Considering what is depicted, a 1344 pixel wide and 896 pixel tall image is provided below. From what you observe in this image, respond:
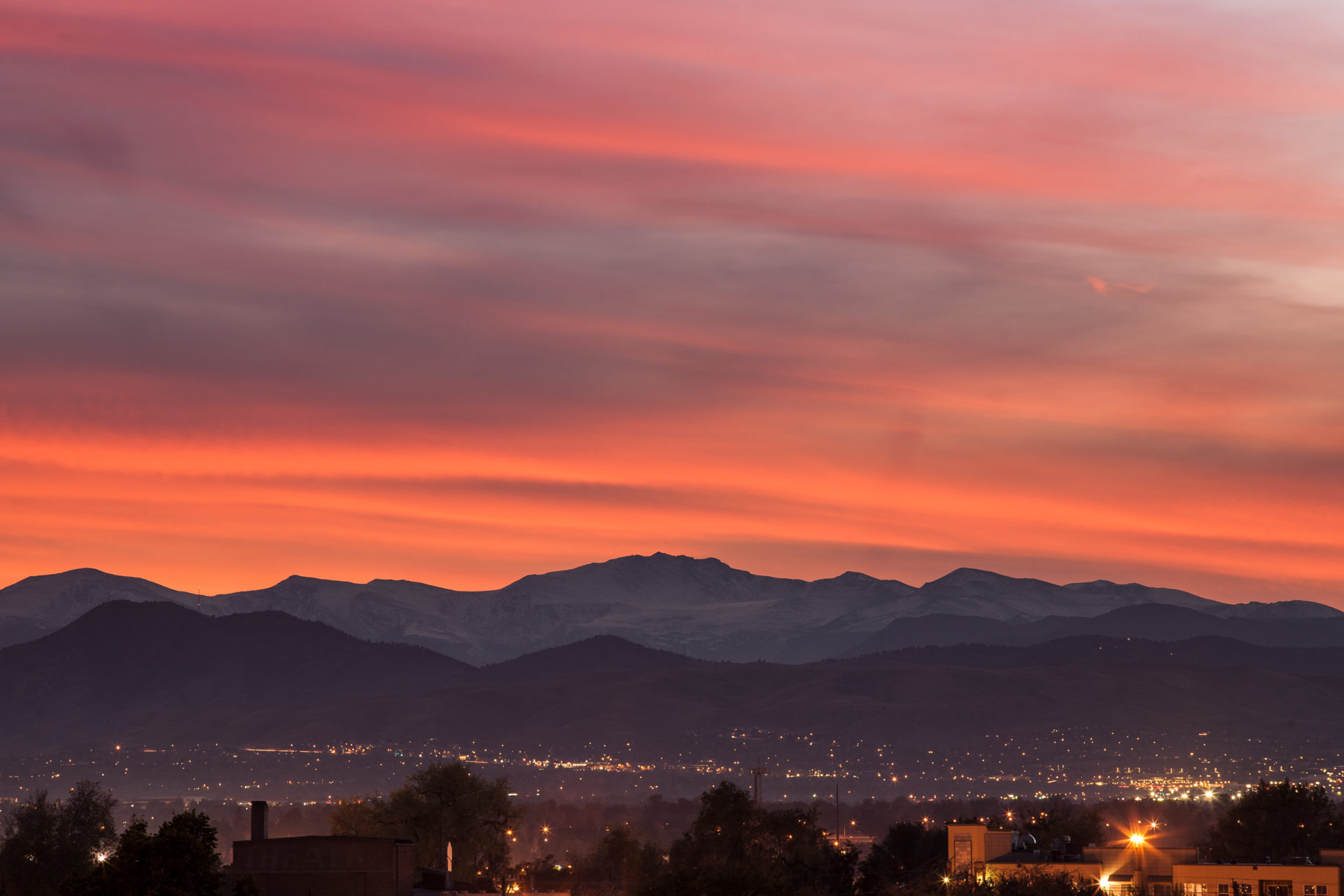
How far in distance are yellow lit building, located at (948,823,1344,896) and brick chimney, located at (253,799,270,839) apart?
169 feet

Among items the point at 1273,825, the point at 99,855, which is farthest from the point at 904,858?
the point at 99,855

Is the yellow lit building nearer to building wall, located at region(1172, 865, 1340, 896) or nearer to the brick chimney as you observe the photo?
building wall, located at region(1172, 865, 1340, 896)

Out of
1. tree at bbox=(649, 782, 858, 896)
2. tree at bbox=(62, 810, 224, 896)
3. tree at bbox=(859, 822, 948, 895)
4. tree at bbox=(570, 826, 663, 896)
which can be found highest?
tree at bbox=(62, 810, 224, 896)

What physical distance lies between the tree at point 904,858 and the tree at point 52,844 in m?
70.0

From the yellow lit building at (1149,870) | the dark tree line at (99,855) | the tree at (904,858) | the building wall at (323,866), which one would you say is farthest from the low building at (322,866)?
the tree at (904,858)

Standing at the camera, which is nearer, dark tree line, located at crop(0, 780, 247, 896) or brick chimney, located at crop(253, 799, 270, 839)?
dark tree line, located at crop(0, 780, 247, 896)

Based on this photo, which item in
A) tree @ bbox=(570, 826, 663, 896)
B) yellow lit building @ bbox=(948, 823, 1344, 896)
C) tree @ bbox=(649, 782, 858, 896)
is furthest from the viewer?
tree @ bbox=(570, 826, 663, 896)

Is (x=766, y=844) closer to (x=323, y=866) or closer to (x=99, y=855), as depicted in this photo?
(x=99, y=855)

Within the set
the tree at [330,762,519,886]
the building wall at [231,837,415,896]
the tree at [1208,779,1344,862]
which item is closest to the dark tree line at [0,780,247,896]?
the building wall at [231,837,415,896]

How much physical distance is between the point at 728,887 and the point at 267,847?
28.1 metres

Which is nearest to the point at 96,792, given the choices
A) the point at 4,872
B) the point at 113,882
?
the point at 4,872

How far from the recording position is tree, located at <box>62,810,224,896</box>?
80000mm

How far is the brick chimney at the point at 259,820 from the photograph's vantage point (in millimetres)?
102812

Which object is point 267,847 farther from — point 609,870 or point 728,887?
point 609,870
